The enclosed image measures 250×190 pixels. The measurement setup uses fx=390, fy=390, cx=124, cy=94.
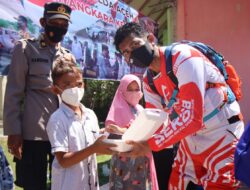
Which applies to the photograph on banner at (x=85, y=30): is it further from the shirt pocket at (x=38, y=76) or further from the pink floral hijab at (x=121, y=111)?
the pink floral hijab at (x=121, y=111)

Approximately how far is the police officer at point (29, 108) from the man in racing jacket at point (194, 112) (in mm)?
816

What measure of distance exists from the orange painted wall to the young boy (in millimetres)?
3375

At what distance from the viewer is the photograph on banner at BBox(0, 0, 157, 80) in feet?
9.61

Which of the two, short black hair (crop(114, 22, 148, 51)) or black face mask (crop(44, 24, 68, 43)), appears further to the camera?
black face mask (crop(44, 24, 68, 43))

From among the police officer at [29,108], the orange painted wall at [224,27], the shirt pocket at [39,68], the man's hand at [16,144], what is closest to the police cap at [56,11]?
the police officer at [29,108]

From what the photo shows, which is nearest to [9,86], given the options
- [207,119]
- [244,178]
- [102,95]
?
[207,119]

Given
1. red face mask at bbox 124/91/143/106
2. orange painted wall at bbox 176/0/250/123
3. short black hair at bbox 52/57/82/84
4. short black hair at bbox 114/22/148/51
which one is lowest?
red face mask at bbox 124/91/143/106

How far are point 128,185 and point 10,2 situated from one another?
63.9 inches

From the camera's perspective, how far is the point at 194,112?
183 cm

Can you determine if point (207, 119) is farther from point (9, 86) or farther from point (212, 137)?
point (9, 86)

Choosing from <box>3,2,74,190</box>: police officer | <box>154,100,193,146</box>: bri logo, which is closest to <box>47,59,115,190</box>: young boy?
<box>154,100,193,146</box>: bri logo

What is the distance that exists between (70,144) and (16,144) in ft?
2.33

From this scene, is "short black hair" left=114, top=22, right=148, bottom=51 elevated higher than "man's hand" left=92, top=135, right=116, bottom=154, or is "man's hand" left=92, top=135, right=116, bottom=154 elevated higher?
"short black hair" left=114, top=22, right=148, bottom=51

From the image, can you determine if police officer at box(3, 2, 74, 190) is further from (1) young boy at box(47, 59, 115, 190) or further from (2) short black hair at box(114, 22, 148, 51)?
(2) short black hair at box(114, 22, 148, 51)
